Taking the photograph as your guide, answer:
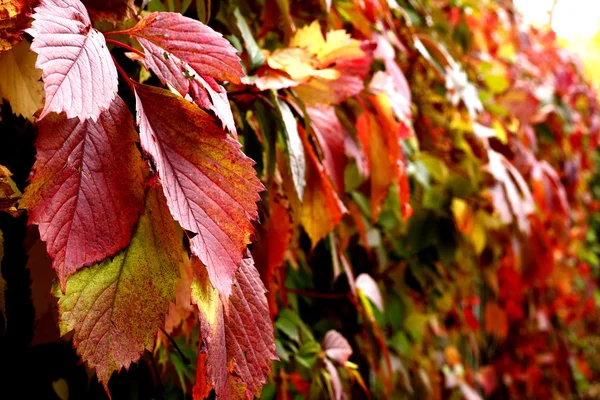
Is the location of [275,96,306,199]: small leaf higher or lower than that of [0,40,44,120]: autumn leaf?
lower

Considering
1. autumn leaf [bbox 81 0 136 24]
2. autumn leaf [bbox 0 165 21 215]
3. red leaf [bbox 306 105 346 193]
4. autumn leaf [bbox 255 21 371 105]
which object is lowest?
red leaf [bbox 306 105 346 193]

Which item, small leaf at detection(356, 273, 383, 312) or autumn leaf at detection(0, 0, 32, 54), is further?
small leaf at detection(356, 273, 383, 312)

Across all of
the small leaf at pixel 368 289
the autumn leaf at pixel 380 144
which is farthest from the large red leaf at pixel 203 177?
the small leaf at pixel 368 289

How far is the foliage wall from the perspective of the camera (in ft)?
1.57

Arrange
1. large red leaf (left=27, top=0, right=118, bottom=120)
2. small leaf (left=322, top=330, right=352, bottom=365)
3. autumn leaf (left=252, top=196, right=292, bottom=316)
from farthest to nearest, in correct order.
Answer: small leaf (left=322, top=330, right=352, bottom=365)
autumn leaf (left=252, top=196, right=292, bottom=316)
large red leaf (left=27, top=0, right=118, bottom=120)

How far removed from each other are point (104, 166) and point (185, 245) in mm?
239

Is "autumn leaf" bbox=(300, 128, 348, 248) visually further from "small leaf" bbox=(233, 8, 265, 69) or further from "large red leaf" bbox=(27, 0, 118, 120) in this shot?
"large red leaf" bbox=(27, 0, 118, 120)

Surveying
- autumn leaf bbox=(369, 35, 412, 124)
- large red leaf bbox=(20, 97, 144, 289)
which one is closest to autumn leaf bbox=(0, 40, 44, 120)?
large red leaf bbox=(20, 97, 144, 289)

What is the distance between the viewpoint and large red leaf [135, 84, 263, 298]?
483mm

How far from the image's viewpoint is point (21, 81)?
1.87 ft

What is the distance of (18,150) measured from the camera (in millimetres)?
632

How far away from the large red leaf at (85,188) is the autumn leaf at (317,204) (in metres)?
0.35

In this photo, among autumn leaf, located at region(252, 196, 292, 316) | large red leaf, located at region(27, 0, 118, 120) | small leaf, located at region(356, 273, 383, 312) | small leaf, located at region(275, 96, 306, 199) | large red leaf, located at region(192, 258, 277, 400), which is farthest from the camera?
small leaf, located at region(356, 273, 383, 312)

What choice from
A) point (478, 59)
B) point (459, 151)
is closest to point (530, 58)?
point (478, 59)
